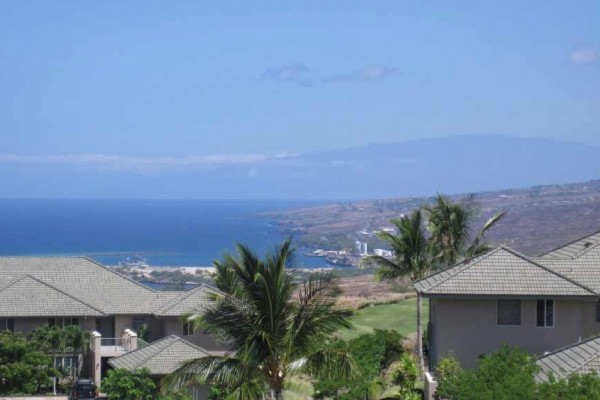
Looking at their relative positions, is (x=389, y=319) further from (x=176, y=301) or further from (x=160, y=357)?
(x=160, y=357)

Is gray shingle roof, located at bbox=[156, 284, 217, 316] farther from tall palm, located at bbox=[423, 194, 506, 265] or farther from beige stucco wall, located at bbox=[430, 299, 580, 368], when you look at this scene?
beige stucco wall, located at bbox=[430, 299, 580, 368]

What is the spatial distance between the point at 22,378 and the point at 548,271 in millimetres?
19897

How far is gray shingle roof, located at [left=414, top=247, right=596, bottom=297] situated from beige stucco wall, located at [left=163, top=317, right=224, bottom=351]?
51.2ft

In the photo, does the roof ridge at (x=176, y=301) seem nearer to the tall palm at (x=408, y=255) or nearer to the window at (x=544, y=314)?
the tall palm at (x=408, y=255)

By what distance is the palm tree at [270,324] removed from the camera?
2108 centimetres

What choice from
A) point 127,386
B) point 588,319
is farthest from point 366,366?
point 127,386

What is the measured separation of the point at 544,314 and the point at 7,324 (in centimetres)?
2556

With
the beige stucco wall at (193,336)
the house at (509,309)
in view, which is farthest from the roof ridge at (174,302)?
the house at (509,309)

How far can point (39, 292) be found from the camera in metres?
53.0

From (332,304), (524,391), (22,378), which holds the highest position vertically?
(332,304)

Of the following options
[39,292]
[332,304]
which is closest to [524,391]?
[332,304]

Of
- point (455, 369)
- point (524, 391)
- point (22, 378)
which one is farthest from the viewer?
point (22, 378)

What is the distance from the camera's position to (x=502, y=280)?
117 ft

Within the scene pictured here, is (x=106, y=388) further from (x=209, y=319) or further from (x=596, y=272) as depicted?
(x=209, y=319)
